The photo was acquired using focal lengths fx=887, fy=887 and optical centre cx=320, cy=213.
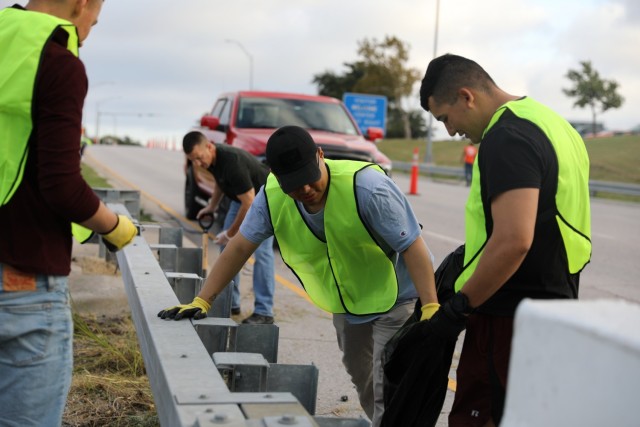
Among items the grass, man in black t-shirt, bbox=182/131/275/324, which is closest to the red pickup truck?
A: man in black t-shirt, bbox=182/131/275/324

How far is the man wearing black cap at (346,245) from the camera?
3.79m

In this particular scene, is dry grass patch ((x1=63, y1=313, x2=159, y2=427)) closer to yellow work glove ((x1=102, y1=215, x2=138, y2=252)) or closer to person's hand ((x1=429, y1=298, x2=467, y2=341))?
person's hand ((x1=429, y1=298, x2=467, y2=341))

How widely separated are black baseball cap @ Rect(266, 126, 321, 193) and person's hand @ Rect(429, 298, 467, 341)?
85 cm

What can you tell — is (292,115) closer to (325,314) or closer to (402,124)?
(325,314)

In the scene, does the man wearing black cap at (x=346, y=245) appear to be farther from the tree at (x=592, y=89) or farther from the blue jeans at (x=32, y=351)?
the tree at (x=592, y=89)

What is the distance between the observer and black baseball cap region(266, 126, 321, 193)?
3.76m

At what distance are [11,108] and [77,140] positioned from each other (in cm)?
19

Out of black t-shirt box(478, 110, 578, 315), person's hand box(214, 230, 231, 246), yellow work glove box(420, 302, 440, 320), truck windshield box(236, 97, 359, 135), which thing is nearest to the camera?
black t-shirt box(478, 110, 578, 315)

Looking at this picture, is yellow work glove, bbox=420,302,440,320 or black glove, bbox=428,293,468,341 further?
yellow work glove, bbox=420,302,440,320

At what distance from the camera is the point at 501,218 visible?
2.98 m

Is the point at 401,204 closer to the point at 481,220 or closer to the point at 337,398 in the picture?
the point at 481,220

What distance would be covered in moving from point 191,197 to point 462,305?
11.2 meters

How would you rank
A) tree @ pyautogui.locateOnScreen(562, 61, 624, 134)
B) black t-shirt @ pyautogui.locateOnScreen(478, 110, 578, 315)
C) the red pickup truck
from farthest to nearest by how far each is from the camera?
tree @ pyautogui.locateOnScreen(562, 61, 624, 134), the red pickup truck, black t-shirt @ pyautogui.locateOnScreen(478, 110, 578, 315)

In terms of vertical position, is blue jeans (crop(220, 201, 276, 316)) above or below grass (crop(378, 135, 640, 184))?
above
